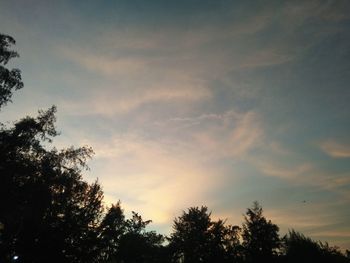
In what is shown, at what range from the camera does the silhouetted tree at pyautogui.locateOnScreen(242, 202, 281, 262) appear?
42.4 metres

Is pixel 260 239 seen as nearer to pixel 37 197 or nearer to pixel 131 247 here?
pixel 131 247

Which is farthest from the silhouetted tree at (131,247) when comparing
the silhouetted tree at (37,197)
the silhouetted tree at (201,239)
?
the silhouetted tree at (37,197)

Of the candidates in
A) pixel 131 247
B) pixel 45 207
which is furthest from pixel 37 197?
pixel 131 247

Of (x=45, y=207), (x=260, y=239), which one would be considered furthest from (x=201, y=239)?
(x=45, y=207)

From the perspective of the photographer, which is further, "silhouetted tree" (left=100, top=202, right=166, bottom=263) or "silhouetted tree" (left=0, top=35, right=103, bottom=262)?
"silhouetted tree" (left=100, top=202, right=166, bottom=263)

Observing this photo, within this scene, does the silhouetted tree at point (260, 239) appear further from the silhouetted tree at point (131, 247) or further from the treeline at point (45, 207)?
the silhouetted tree at point (131, 247)

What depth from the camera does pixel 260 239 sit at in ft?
143

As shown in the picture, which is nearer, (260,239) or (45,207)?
(45,207)

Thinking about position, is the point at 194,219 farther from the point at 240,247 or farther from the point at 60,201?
the point at 60,201

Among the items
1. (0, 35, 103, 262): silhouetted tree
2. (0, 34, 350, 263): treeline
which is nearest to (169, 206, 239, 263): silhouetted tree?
(0, 34, 350, 263): treeline

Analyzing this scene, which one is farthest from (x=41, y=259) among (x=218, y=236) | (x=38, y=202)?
(x=218, y=236)

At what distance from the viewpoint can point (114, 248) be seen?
4734 centimetres

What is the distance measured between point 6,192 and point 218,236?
2822cm

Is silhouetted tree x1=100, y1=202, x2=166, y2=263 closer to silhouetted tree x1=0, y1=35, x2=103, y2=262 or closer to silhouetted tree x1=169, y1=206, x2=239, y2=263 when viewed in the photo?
silhouetted tree x1=169, y1=206, x2=239, y2=263
